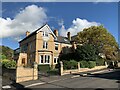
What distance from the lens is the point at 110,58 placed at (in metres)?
44.0

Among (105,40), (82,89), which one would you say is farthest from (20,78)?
(105,40)

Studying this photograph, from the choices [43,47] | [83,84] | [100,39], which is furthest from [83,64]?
[83,84]

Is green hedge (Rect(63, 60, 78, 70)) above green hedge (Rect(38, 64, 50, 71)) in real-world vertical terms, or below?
above

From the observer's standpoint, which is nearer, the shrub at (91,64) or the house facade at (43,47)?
the shrub at (91,64)

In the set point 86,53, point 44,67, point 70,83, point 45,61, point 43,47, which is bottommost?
point 70,83

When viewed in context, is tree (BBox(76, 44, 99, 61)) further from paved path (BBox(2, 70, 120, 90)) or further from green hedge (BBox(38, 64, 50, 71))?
paved path (BBox(2, 70, 120, 90))

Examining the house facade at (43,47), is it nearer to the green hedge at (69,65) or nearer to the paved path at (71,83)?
the green hedge at (69,65)

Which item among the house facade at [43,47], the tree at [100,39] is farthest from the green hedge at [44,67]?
the tree at [100,39]

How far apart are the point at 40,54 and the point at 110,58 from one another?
19.3 meters

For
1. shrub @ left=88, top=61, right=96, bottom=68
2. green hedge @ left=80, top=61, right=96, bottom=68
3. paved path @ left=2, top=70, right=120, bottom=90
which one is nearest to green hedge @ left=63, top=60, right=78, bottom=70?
green hedge @ left=80, top=61, right=96, bottom=68

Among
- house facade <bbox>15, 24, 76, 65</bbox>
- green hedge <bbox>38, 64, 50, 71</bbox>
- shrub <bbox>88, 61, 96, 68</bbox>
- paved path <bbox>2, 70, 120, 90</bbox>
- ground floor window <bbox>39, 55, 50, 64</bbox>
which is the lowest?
paved path <bbox>2, 70, 120, 90</bbox>

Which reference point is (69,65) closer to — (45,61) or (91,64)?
(91,64)

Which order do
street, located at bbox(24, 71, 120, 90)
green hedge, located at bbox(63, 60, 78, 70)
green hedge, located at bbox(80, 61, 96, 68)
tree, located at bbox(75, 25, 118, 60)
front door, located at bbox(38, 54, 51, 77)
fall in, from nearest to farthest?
street, located at bbox(24, 71, 120, 90) → green hedge, located at bbox(63, 60, 78, 70) → green hedge, located at bbox(80, 61, 96, 68) → front door, located at bbox(38, 54, 51, 77) → tree, located at bbox(75, 25, 118, 60)

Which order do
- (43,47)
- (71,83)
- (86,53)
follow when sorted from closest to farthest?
1. (71,83)
2. (86,53)
3. (43,47)
